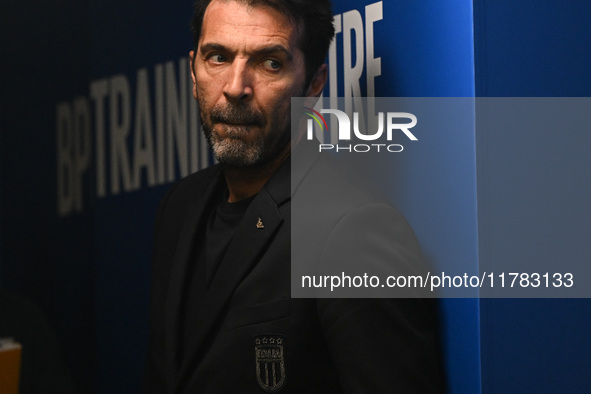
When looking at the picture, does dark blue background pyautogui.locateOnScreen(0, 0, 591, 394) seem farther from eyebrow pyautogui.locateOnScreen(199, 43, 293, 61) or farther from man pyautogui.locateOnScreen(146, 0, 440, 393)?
eyebrow pyautogui.locateOnScreen(199, 43, 293, 61)

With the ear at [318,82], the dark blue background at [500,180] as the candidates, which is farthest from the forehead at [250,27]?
the dark blue background at [500,180]

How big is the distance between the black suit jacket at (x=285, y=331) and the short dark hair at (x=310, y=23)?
25 cm

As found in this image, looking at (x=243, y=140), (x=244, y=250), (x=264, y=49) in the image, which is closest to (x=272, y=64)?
(x=264, y=49)

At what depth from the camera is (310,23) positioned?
175 cm

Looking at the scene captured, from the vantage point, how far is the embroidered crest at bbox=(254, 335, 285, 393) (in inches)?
61.1

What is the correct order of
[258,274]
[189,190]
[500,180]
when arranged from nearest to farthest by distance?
[500,180], [258,274], [189,190]

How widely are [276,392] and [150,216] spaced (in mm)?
1219

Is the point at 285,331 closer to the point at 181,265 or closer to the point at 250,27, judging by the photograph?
the point at 181,265

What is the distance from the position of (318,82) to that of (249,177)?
0.87 feet

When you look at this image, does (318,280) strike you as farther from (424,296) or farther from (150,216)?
(150,216)

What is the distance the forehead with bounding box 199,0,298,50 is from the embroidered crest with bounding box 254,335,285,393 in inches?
24.1

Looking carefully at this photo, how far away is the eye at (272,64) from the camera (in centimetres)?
170

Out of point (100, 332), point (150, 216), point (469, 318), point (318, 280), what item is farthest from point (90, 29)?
point (469, 318)

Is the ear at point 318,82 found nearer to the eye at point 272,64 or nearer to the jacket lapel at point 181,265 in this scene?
the eye at point 272,64
